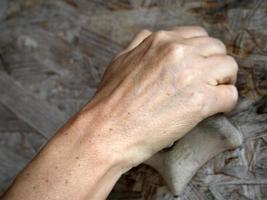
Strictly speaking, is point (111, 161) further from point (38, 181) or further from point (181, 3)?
point (181, 3)

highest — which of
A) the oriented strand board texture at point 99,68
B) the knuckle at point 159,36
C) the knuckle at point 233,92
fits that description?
the knuckle at point 159,36

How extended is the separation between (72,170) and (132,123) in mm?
146

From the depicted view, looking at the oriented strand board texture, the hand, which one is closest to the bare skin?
the hand

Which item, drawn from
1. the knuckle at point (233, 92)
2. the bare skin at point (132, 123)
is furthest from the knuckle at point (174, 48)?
the knuckle at point (233, 92)

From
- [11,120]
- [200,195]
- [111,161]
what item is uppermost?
[111,161]

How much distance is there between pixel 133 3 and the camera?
1340mm

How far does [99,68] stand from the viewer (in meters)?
1.30

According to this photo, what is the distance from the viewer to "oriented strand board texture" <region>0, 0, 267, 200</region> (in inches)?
41.0

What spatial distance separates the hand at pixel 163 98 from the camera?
3.09 feet

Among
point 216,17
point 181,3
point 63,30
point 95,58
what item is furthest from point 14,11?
point 216,17

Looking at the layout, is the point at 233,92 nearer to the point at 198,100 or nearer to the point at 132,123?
the point at 198,100

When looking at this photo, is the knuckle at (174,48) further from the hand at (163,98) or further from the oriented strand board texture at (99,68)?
the oriented strand board texture at (99,68)

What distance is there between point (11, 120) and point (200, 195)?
1.94 feet

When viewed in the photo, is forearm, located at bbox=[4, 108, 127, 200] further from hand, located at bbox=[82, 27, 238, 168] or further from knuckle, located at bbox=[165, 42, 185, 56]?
knuckle, located at bbox=[165, 42, 185, 56]
